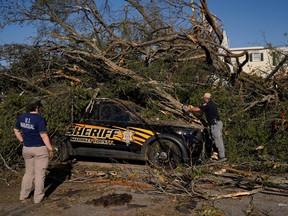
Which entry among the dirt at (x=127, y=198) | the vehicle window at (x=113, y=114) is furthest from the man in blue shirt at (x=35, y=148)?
the vehicle window at (x=113, y=114)

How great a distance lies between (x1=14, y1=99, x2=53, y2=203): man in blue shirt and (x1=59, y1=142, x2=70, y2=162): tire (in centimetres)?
234

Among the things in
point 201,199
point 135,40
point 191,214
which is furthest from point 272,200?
point 135,40

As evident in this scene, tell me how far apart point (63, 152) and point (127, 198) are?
9.40 feet

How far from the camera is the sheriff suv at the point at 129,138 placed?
6977mm

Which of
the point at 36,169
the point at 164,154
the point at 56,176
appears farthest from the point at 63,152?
the point at 36,169

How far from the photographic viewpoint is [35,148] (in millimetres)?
4945

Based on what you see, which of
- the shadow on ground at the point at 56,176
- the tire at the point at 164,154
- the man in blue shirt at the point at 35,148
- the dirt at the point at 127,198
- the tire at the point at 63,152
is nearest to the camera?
the dirt at the point at 127,198

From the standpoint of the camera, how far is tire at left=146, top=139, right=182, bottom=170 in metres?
6.95

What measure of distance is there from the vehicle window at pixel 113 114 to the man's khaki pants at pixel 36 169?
96.5 inches

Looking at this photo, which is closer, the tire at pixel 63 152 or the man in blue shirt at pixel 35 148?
the man in blue shirt at pixel 35 148

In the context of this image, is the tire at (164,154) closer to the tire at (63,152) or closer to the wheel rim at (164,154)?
the wheel rim at (164,154)

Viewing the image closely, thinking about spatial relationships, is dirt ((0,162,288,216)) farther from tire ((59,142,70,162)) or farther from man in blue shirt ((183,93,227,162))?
man in blue shirt ((183,93,227,162))

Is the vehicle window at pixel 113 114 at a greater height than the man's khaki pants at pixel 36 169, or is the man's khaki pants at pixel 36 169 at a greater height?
the vehicle window at pixel 113 114

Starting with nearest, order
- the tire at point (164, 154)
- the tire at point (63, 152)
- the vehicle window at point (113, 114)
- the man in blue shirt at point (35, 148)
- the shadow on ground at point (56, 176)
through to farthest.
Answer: the man in blue shirt at point (35, 148), the shadow on ground at point (56, 176), the tire at point (164, 154), the vehicle window at point (113, 114), the tire at point (63, 152)
